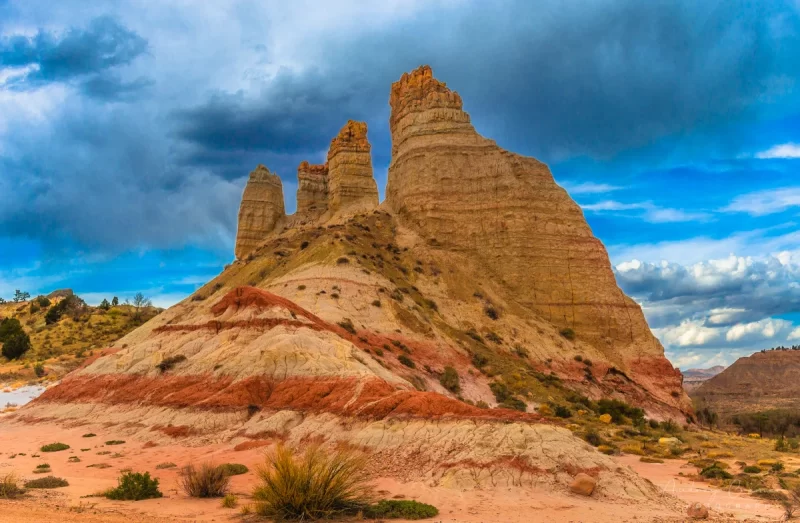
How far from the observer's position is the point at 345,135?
79.4m

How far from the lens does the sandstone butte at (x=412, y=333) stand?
16.1 m

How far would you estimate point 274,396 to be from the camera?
22391mm

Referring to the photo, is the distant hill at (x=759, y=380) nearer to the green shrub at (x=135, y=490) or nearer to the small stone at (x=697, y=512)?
the small stone at (x=697, y=512)

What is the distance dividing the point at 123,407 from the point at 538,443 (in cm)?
Answer: 2064

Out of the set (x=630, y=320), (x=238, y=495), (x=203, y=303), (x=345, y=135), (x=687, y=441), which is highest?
(x=345, y=135)

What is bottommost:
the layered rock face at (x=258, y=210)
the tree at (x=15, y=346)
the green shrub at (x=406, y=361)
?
the green shrub at (x=406, y=361)

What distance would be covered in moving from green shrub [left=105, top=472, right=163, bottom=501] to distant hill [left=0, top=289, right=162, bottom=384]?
42.4 meters

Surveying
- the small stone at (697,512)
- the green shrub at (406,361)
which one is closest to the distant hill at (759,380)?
the green shrub at (406,361)

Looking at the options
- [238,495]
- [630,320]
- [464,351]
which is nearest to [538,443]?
[238,495]

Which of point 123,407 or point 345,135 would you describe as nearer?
point 123,407

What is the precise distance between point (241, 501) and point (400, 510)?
149 inches

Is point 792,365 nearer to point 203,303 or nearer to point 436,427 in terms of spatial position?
point 203,303

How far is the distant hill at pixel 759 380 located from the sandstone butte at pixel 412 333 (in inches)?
2129

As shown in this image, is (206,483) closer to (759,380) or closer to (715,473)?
(715,473)
